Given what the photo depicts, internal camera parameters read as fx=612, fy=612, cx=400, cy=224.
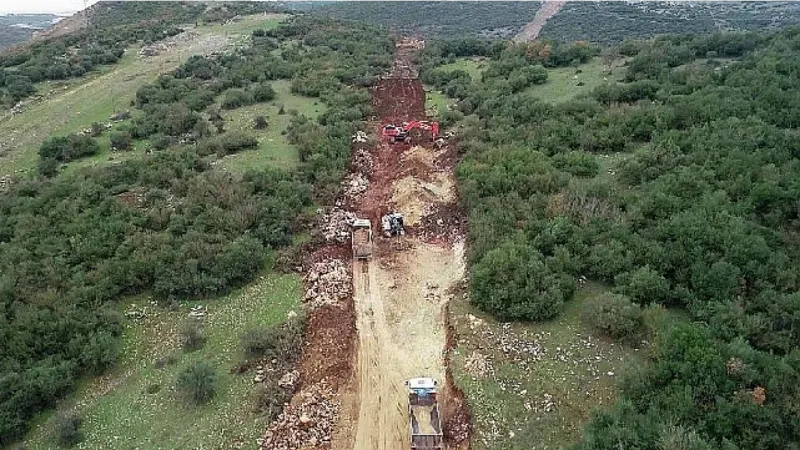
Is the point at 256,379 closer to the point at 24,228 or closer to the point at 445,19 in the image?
the point at 24,228

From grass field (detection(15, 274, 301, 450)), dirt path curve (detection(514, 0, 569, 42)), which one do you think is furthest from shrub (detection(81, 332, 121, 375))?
dirt path curve (detection(514, 0, 569, 42))

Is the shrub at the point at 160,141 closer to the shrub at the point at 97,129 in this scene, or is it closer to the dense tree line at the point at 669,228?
the shrub at the point at 97,129

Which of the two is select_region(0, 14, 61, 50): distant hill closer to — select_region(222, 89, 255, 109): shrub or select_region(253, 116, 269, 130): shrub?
select_region(222, 89, 255, 109): shrub

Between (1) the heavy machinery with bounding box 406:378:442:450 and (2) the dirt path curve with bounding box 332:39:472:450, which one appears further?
(2) the dirt path curve with bounding box 332:39:472:450

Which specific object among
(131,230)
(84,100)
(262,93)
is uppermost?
(84,100)

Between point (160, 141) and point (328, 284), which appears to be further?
point (160, 141)

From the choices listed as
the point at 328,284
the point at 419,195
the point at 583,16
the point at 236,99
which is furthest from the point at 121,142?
the point at 583,16

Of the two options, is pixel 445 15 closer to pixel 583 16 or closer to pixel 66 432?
pixel 583 16
